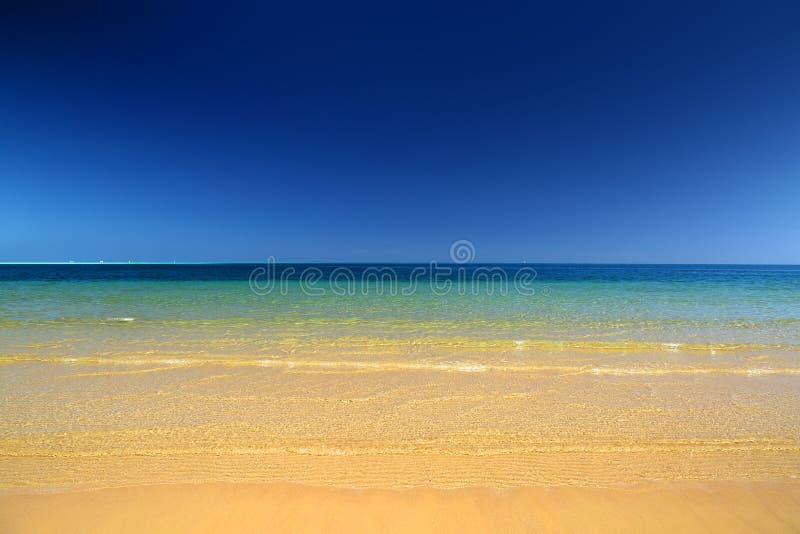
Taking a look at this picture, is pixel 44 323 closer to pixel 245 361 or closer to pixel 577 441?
pixel 245 361

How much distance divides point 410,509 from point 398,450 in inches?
31.7

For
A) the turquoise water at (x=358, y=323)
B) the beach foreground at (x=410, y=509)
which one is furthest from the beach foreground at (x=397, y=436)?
the turquoise water at (x=358, y=323)

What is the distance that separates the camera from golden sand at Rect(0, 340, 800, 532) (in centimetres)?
272

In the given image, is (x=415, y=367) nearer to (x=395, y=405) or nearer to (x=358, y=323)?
(x=395, y=405)

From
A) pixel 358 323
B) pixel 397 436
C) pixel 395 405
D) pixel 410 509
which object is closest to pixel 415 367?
pixel 395 405

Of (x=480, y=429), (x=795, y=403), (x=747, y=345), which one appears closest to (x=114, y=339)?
(x=480, y=429)

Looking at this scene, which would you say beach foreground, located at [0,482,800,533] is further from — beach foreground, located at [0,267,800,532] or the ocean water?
the ocean water

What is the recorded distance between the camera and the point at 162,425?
405 centimetres

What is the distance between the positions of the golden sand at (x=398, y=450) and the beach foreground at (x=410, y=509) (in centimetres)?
1

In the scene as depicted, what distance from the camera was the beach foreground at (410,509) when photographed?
8.53 feet

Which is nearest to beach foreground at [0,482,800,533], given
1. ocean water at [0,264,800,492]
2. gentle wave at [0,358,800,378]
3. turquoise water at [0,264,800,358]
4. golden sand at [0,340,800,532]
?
golden sand at [0,340,800,532]

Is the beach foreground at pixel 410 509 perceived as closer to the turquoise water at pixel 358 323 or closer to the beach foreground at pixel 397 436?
the beach foreground at pixel 397 436

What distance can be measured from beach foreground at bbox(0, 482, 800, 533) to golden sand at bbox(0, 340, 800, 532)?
13mm

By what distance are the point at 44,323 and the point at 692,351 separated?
18491 mm
